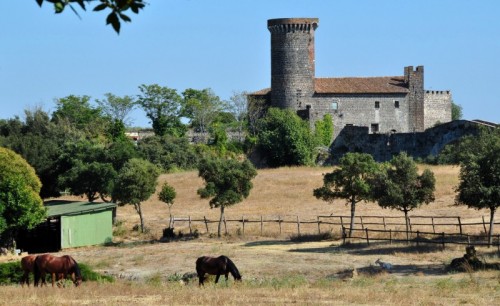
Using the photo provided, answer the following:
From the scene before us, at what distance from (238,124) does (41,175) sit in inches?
1459

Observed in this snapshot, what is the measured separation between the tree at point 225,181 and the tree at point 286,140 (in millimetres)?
34851

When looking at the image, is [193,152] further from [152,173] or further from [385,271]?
[385,271]

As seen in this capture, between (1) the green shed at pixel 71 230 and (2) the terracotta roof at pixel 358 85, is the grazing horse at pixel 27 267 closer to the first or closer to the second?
(1) the green shed at pixel 71 230

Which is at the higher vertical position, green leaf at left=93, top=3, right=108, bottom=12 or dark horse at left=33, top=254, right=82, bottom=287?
green leaf at left=93, top=3, right=108, bottom=12

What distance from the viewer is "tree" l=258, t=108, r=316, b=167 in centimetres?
8525

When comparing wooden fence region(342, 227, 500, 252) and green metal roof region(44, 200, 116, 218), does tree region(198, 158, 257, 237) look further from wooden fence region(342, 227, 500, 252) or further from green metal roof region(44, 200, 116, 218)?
wooden fence region(342, 227, 500, 252)

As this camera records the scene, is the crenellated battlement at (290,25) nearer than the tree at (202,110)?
Yes

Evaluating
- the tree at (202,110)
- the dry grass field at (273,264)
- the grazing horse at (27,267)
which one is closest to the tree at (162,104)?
the tree at (202,110)

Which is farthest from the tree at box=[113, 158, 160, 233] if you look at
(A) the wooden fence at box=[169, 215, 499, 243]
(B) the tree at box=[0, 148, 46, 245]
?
(B) the tree at box=[0, 148, 46, 245]

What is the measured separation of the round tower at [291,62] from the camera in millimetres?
91812

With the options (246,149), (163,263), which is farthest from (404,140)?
(163,263)

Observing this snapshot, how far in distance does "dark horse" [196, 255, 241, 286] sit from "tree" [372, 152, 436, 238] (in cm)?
1515

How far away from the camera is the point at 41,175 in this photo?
64438mm

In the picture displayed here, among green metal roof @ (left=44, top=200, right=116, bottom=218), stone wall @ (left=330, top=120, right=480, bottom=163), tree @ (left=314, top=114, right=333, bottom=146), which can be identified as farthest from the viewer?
tree @ (left=314, top=114, right=333, bottom=146)
